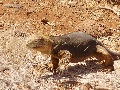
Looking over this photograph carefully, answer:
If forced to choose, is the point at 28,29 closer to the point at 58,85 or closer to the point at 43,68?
the point at 43,68

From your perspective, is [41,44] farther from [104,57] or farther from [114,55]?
[114,55]

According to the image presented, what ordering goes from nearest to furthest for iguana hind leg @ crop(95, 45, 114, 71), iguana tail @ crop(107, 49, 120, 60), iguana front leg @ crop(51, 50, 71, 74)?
iguana front leg @ crop(51, 50, 71, 74) → iguana hind leg @ crop(95, 45, 114, 71) → iguana tail @ crop(107, 49, 120, 60)

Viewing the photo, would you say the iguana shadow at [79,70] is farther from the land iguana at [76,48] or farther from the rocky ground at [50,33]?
the land iguana at [76,48]

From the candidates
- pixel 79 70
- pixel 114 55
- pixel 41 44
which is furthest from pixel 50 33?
pixel 41 44

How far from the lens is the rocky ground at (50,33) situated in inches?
214

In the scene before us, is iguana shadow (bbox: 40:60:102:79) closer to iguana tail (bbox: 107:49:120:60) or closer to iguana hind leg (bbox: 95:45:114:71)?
iguana hind leg (bbox: 95:45:114:71)

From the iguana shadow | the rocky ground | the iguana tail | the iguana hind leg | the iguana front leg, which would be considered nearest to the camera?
the rocky ground

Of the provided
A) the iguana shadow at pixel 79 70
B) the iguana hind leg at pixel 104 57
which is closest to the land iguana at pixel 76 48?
the iguana hind leg at pixel 104 57

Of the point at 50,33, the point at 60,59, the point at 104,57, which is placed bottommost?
the point at 50,33

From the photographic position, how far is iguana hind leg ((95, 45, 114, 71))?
21.7 feet

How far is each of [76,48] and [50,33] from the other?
275 centimetres

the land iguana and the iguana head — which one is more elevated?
the iguana head

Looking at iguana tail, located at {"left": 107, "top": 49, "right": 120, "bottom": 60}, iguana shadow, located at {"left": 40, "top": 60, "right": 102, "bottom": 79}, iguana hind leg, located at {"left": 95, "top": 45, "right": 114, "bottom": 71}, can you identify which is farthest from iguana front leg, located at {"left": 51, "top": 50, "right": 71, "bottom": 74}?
iguana tail, located at {"left": 107, "top": 49, "right": 120, "bottom": 60}

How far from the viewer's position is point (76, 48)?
21.5ft
